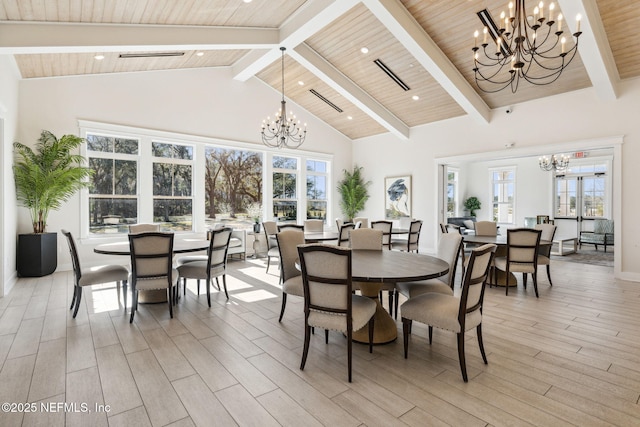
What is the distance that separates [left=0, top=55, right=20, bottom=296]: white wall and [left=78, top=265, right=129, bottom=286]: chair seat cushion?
5.94 ft

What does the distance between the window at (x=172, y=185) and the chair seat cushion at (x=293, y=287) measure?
4.78 m

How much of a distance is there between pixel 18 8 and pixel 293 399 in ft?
16.3

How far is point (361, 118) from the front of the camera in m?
9.02

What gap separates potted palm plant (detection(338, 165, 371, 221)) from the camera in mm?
9992

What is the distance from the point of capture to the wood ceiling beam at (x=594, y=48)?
4.22 m

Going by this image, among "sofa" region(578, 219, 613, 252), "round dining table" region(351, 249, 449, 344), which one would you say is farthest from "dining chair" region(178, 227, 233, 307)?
"sofa" region(578, 219, 613, 252)

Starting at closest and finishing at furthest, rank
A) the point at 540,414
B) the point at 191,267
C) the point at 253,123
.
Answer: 1. the point at 540,414
2. the point at 191,267
3. the point at 253,123

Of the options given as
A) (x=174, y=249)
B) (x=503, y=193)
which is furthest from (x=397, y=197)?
(x=174, y=249)

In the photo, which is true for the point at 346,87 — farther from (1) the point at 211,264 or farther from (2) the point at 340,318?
(2) the point at 340,318

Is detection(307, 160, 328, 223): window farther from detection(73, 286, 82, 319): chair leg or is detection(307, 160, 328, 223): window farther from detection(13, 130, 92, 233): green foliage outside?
detection(73, 286, 82, 319): chair leg

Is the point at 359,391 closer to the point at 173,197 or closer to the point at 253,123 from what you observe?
the point at 173,197

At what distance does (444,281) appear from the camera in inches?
139

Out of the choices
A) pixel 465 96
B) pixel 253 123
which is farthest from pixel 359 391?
A: pixel 253 123

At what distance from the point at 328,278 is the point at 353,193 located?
25.1 ft
